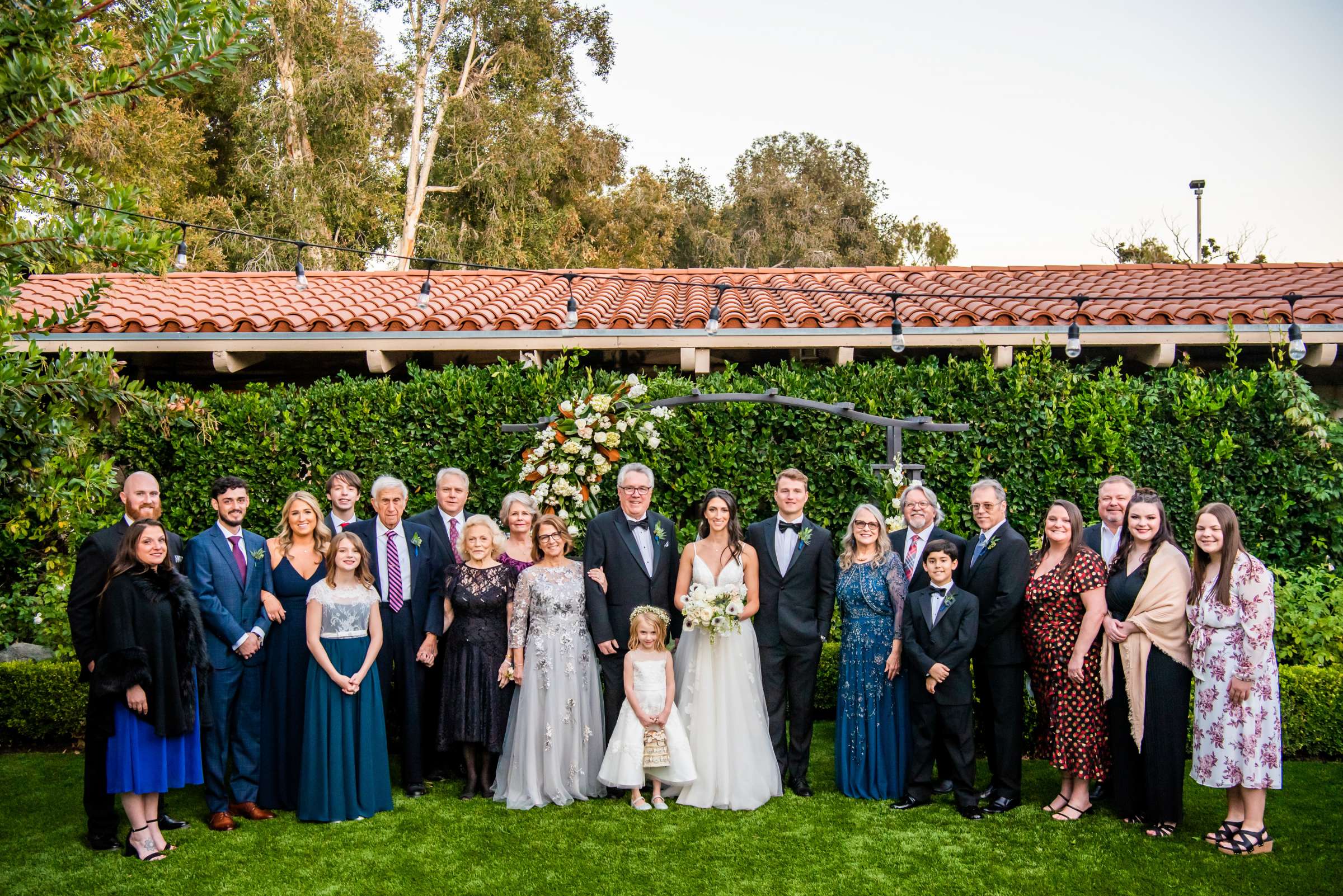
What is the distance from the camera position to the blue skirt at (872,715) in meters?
5.96

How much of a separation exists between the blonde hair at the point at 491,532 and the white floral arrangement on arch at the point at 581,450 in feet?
3.21

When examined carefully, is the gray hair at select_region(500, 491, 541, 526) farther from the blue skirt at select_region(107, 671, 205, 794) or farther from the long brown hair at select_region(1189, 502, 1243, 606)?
the long brown hair at select_region(1189, 502, 1243, 606)

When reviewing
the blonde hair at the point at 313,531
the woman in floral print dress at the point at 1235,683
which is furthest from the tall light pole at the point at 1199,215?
the blonde hair at the point at 313,531

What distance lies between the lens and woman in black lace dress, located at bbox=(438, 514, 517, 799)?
6086 millimetres

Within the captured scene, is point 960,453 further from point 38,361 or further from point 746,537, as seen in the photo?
point 38,361

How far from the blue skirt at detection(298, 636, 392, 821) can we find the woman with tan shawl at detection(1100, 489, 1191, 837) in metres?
4.14

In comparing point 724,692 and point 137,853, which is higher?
point 724,692

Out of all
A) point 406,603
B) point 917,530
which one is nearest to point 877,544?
point 917,530

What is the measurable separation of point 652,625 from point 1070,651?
2384 mm

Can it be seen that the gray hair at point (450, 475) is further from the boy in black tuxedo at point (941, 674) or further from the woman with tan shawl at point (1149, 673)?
the woman with tan shawl at point (1149, 673)

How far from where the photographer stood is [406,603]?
629 centimetres

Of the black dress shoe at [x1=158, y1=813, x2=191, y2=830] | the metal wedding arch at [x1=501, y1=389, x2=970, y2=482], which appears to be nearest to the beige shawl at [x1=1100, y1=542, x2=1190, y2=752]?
the metal wedding arch at [x1=501, y1=389, x2=970, y2=482]

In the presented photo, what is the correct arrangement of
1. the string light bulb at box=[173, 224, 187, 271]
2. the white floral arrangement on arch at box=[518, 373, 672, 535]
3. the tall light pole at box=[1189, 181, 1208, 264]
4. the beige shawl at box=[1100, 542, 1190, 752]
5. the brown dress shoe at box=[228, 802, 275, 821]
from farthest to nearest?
the tall light pole at box=[1189, 181, 1208, 264]
the white floral arrangement on arch at box=[518, 373, 672, 535]
the string light bulb at box=[173, 224, 187, 271]
the brown dress shoe at box=[228, 802, 275, 821]
the beige shawl at box=[1100, 542, 1190, 752]

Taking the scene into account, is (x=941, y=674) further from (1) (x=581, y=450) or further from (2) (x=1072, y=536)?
(1) (x=581, y=450)
